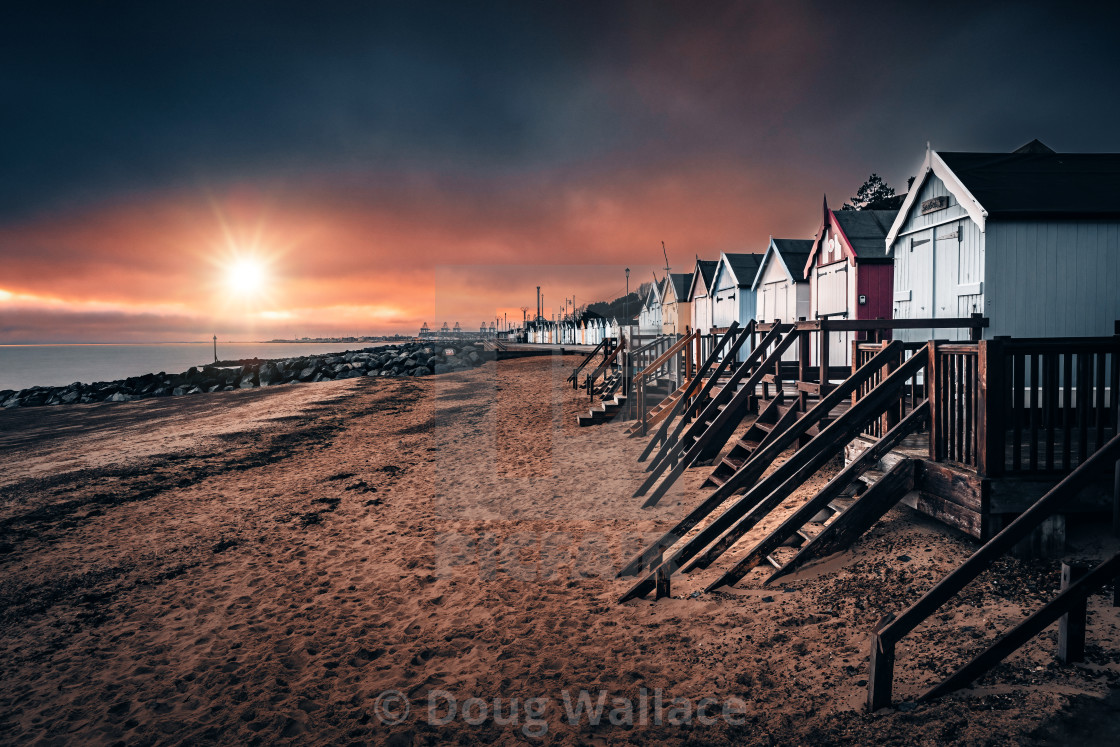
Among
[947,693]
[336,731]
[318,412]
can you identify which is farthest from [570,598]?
[318,412]

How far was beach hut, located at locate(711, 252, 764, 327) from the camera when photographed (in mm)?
24531

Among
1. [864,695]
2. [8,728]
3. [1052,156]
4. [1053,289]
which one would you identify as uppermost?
[1052,156]

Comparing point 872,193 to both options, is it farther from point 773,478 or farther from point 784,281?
point 773,478

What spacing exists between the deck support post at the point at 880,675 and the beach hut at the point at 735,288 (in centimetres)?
2175

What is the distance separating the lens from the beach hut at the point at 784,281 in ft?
65.5

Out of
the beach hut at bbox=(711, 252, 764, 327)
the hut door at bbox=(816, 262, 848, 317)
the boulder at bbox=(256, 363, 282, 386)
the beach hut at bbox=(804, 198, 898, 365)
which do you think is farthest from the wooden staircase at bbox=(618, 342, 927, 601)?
the boulder at bbox=(256, 363, 282, 386)

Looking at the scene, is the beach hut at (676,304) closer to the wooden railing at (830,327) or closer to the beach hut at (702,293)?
the beach hut at (702,293)

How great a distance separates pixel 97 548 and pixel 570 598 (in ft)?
23.6

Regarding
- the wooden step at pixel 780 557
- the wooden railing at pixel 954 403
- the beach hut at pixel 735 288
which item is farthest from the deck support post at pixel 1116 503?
the beach hut at pixel 735 288

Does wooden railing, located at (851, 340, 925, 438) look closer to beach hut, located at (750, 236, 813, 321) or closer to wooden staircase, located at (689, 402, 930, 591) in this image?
wooden staircase, located at (689, 402, 930, 591)

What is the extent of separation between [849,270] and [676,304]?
67.3 ft

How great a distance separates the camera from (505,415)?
61.1 ft

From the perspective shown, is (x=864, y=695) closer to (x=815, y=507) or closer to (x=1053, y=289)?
(x=815, y=507)

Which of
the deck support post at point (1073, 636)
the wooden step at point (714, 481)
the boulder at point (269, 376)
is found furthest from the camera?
the boulder at point (269, 376)
